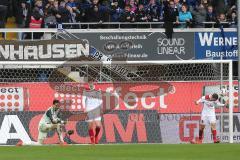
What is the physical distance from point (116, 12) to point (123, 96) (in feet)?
14.4

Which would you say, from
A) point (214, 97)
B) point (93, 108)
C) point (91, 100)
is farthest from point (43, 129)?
point (214, 97)

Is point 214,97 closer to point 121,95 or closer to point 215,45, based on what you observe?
point 121,95

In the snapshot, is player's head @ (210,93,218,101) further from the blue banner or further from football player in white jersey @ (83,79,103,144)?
the blue banner

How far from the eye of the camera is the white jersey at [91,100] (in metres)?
27.5

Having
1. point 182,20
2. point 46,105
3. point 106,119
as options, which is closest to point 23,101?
point 46,105

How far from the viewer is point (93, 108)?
27484 mm

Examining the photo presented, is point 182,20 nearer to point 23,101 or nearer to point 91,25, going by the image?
point 91,25

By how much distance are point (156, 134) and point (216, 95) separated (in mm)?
2199

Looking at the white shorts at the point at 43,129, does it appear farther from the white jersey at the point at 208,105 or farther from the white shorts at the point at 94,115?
the white jersey at the point at 208,105

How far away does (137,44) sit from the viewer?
31.4 m

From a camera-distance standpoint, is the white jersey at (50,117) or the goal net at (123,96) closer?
the white jersey at (50,117)

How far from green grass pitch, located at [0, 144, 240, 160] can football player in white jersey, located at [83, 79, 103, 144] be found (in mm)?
3316

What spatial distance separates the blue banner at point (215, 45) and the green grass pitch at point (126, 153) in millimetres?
8101

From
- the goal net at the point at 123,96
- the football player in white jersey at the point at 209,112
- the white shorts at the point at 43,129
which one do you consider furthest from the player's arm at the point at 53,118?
the football player in white jersey at the point at 209,112
